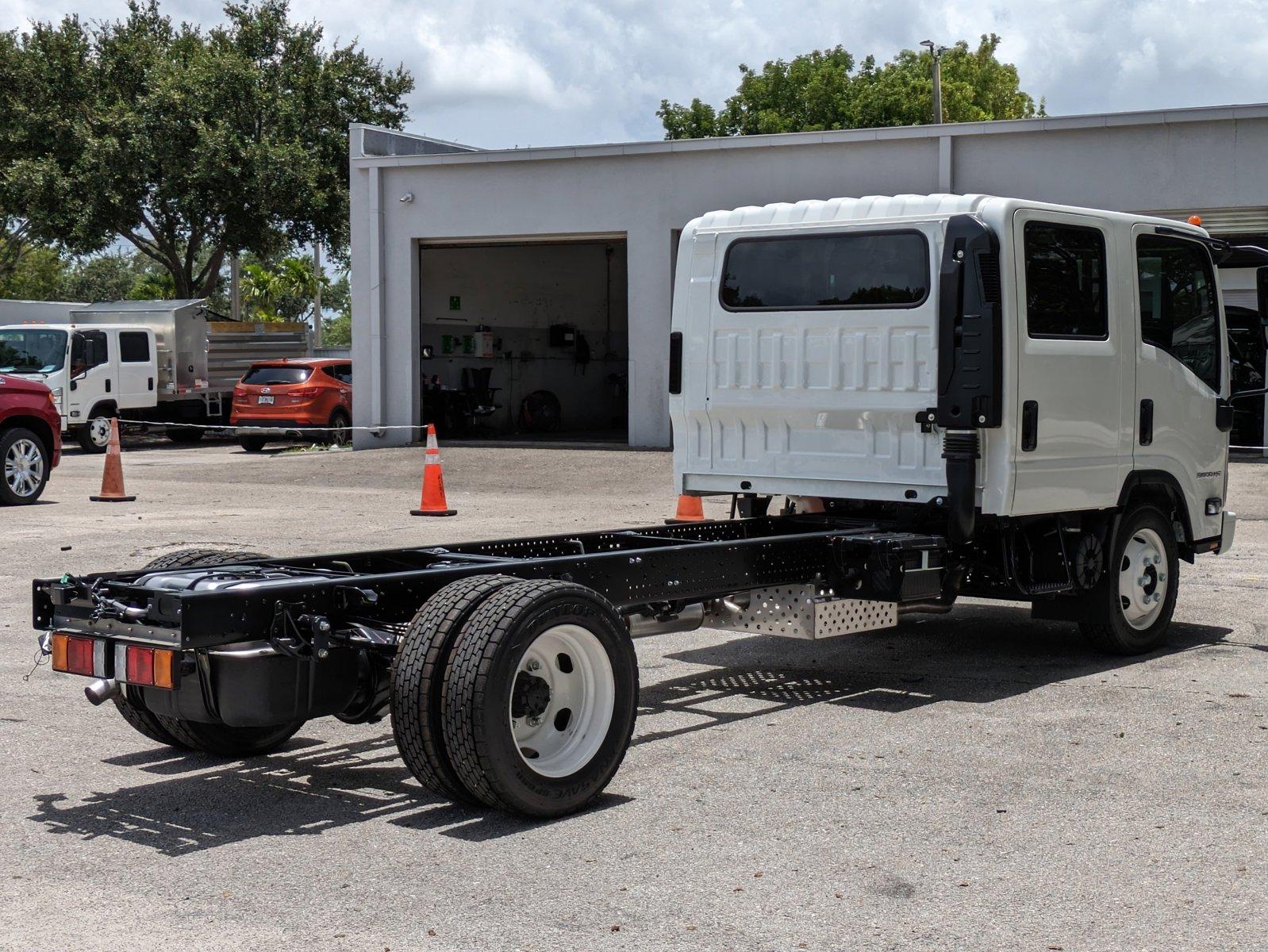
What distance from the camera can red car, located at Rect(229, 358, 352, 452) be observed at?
91.1ft

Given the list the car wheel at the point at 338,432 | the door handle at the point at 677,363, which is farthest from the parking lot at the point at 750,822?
the car wheel at the point at 338,432

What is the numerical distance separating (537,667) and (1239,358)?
6063 millimetres

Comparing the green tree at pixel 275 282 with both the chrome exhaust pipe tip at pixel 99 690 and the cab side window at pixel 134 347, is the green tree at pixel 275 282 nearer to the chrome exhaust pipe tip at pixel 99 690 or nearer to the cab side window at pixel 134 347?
the cab side window at pixel 134 347

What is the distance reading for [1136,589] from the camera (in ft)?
28.6

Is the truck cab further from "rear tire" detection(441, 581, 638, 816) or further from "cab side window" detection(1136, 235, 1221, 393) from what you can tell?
"rear tire" detection(441, 581, 638, 816)

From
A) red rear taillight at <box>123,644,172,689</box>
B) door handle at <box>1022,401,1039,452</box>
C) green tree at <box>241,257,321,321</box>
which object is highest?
green tree at <box>241,257,321,321</box>

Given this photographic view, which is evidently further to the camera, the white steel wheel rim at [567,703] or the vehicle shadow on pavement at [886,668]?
the vehicle shadow on pavement at [886,668]

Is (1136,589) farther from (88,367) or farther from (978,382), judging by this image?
(88,367)

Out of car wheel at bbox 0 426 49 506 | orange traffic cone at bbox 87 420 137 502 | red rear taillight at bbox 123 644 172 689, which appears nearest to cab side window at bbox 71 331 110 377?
orange traffic cone at bbox 87 420 137 502

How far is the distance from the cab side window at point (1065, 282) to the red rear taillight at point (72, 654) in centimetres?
466

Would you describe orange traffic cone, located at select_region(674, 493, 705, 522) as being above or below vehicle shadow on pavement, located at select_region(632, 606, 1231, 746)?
above

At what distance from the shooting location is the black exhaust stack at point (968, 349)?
755 cm

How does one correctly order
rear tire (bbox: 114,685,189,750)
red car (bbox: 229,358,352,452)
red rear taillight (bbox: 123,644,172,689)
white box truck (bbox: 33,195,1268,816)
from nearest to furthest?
red rear taillight (bbox: 123,644,172,689) → white box truck (bbox: 33,195,1268,816) → rear tire (bbox: 114,685,189,750) → red car (bbox: 229,358,352,452)

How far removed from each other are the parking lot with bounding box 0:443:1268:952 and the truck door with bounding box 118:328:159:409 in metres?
20.3
